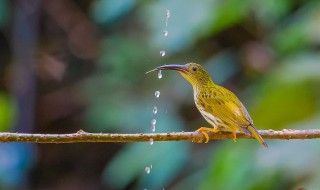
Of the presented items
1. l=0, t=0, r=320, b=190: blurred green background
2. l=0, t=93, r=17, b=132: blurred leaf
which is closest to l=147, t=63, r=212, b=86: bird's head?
l=0, t=0, r=320, b=190: blurred green background

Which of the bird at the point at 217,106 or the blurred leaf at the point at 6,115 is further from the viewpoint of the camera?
the blurred leaf at the point at 6,115

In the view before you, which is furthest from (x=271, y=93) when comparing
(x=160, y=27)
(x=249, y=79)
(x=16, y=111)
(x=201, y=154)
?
(x=16, y=111)

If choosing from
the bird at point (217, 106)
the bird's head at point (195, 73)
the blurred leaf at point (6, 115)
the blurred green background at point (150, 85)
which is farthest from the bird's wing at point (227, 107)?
the blurred leaf at point (6, 115)

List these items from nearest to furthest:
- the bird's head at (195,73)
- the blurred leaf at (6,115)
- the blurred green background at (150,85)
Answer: the bird's head at (195,73)
the blurred green background at (150,85)
the blurred leaf at (6,115)

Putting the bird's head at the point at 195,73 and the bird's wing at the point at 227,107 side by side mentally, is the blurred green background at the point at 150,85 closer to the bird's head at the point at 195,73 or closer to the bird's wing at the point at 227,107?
the bird's head at the point at 195,73

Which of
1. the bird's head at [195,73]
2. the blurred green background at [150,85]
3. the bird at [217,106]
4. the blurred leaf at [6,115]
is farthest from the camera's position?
the blurred leaf at [6,115]

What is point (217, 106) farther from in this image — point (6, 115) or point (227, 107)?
point (6, 115)

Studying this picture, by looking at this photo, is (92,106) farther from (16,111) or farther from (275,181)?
(275,181)

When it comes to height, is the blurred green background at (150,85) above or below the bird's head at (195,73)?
above

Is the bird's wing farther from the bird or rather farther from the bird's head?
the bird's head
